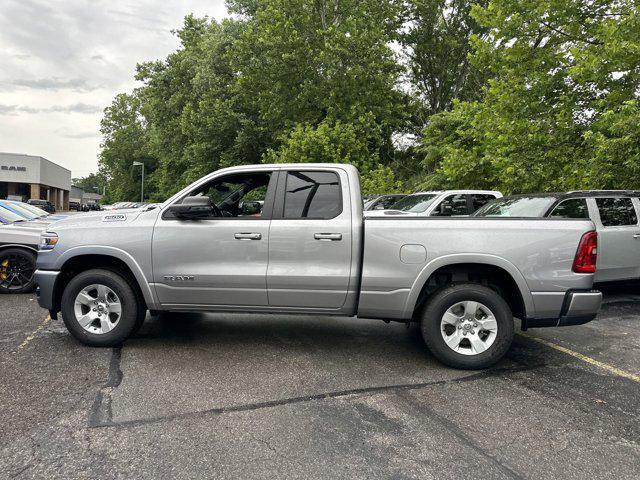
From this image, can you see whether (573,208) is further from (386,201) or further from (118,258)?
(386,201)

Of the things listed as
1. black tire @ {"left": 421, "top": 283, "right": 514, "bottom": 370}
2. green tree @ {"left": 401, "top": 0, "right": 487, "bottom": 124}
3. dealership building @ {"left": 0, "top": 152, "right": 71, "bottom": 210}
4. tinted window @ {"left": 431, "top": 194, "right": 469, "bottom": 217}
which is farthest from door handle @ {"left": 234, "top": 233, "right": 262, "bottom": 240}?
dealership building @ {"left": 0, "top": 152, "right": 71, "bottom": 210}

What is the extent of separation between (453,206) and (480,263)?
627 cm

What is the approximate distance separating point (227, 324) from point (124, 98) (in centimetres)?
7343

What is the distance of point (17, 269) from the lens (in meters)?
7.68

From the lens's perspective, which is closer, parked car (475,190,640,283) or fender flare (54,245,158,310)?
fender flare (54,245,158,310)

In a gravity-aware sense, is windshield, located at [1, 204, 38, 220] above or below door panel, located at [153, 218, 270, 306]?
above

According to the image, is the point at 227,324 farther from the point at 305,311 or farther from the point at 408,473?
the point at 408,473

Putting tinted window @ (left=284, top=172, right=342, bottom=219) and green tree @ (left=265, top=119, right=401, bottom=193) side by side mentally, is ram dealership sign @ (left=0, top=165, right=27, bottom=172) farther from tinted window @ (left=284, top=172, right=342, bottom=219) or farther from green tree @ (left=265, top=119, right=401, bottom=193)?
tinted window @ (left=284, top=172, right=342, bottom=219)

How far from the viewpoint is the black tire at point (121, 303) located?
471 centimetres

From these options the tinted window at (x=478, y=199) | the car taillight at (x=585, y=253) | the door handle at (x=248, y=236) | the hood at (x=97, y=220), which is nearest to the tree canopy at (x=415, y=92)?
the tinted window at (x=478, y=199)

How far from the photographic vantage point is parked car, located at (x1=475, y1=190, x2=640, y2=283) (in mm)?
7105

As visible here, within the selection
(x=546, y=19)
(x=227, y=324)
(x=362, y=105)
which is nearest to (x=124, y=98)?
(x=362, y=105)

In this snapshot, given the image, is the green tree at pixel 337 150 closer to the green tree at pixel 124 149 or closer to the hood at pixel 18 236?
the hood at pixel 18 236

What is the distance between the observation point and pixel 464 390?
388 cm
